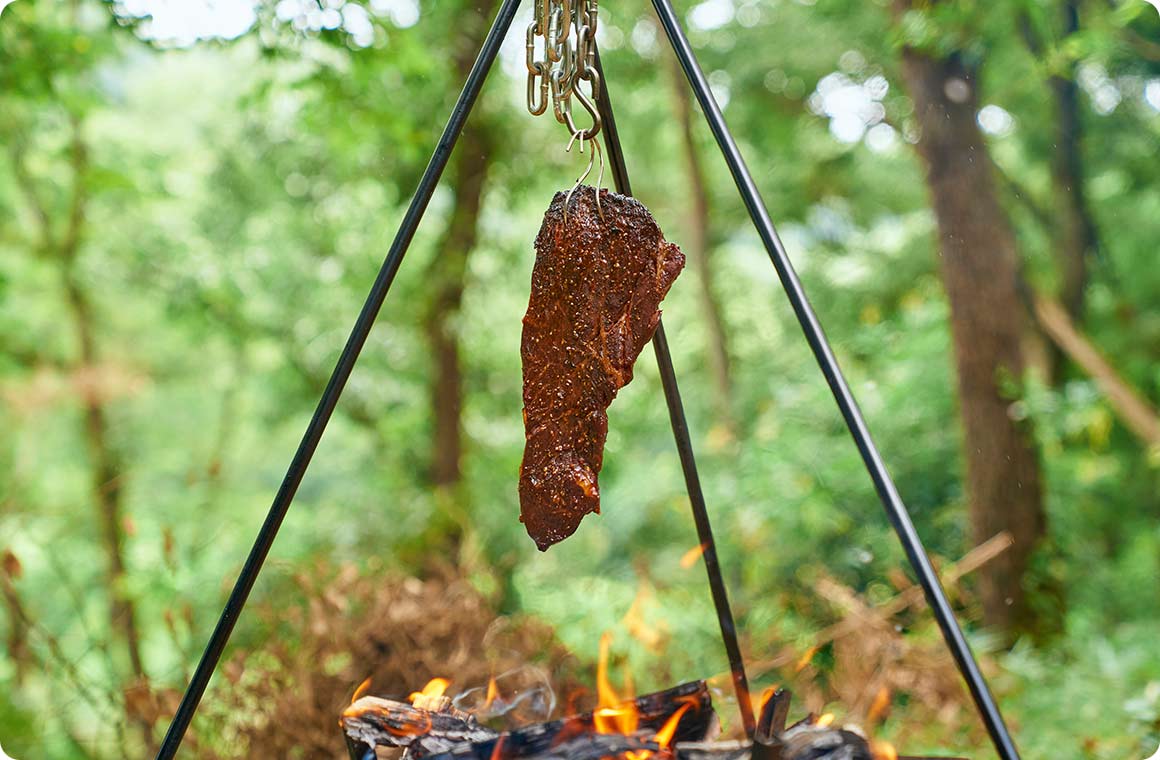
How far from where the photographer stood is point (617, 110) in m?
5.78

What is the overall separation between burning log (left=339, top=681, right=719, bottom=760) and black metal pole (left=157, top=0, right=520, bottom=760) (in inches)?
15.0

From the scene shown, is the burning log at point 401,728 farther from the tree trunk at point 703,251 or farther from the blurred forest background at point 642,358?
the tree trunk at point 703,251

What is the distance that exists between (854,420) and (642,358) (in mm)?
4958

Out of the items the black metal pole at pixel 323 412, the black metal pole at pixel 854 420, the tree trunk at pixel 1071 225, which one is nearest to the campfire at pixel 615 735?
the black metal pole at pixel 323 412

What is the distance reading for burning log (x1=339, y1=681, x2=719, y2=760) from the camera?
5.82ft

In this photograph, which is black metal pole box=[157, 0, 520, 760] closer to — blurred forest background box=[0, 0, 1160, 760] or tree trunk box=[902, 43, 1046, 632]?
blurred forest background box=[0, 0, 1160, 760]

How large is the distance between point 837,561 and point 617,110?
3.18 m

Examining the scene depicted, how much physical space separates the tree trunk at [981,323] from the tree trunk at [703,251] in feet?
6.16

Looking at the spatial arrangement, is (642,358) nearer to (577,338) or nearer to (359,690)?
(359,690)

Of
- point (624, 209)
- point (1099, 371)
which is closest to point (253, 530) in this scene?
point (624, 209)

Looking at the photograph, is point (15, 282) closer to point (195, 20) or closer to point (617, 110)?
point (195, 20)

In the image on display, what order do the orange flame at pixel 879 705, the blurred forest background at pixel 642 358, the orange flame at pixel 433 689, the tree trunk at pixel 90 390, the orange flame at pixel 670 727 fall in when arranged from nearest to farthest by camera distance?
the orange flame at pixel 670 727, the orange flame at pixel 433 689, the orange flame at pixel 879 705, the blurred forest background at pixel 642 358, the tree trunk at pixel 90 390

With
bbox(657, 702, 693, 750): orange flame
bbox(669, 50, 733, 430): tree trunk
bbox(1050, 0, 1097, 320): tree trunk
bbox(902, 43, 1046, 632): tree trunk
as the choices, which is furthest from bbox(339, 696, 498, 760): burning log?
bbox(1050, 0, 1097, 320): tree trunk

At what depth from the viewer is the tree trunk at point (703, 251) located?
5715 millimetres
